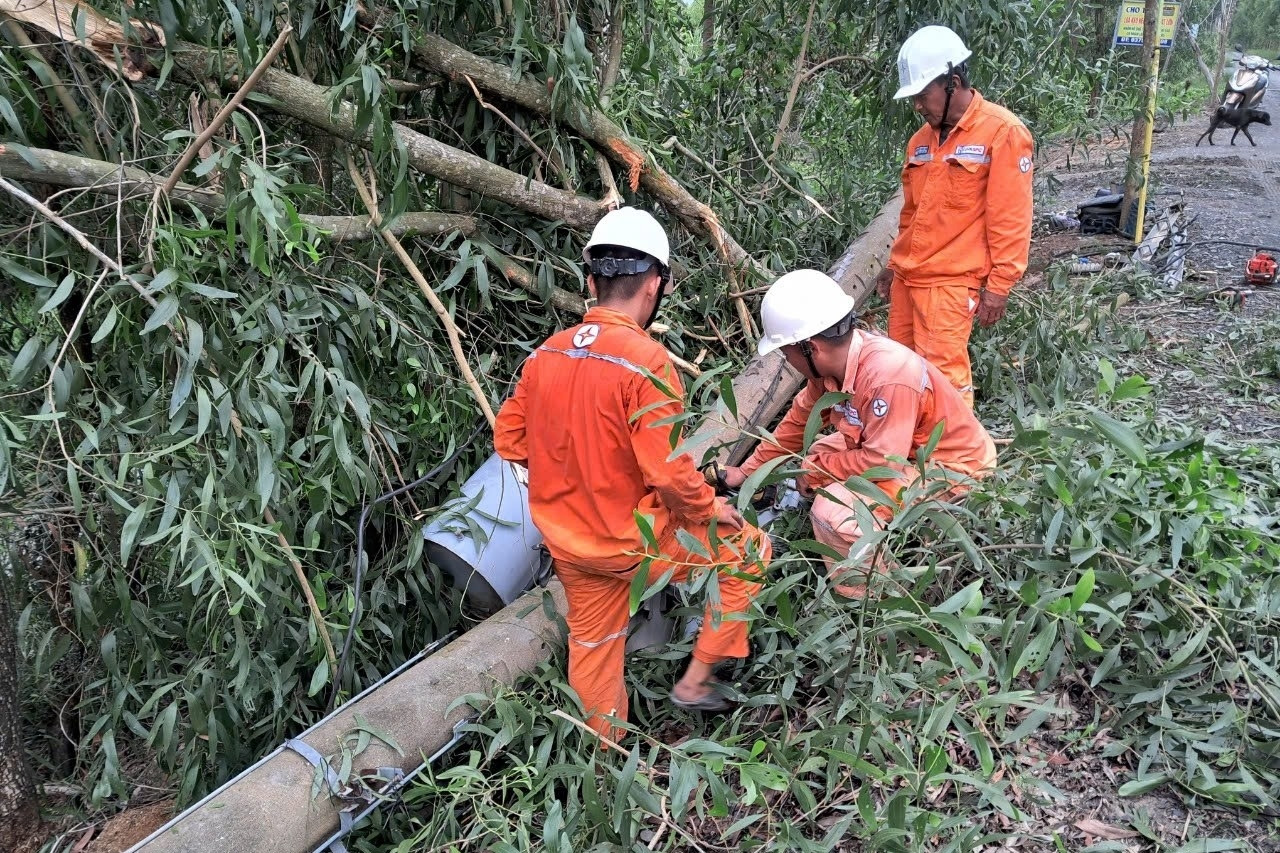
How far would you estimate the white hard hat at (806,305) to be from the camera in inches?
109

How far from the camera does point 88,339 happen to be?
283 centimetres

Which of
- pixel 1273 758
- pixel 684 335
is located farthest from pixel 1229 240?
pixel 1273 758

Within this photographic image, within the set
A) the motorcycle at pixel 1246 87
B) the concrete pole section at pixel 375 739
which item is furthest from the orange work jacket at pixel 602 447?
the motorcycle at pixel 1246 87

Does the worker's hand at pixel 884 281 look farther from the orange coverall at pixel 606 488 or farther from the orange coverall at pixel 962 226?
the orange coverall at pixel 606 488

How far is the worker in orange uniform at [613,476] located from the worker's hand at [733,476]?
0.37 metres

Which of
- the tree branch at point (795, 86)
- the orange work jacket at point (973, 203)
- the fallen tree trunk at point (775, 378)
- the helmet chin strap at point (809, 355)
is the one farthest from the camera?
the tree branch at point (795, 86)

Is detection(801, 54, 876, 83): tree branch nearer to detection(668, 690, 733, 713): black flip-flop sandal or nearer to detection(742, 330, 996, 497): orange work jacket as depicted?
detection(742, 330, 996, 497): orange work jacket

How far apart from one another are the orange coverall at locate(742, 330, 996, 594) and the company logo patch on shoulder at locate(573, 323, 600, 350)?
0.75 metres

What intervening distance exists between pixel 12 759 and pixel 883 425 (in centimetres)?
283

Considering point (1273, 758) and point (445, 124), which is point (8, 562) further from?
point (1273, 758)

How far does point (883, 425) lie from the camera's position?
2.77 meters

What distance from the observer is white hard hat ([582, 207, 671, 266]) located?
2537 mm

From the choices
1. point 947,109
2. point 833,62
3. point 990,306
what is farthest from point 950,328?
point 833,62

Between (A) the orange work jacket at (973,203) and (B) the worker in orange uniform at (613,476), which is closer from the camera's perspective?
(B) the worker in orange uniform at (613,476)
